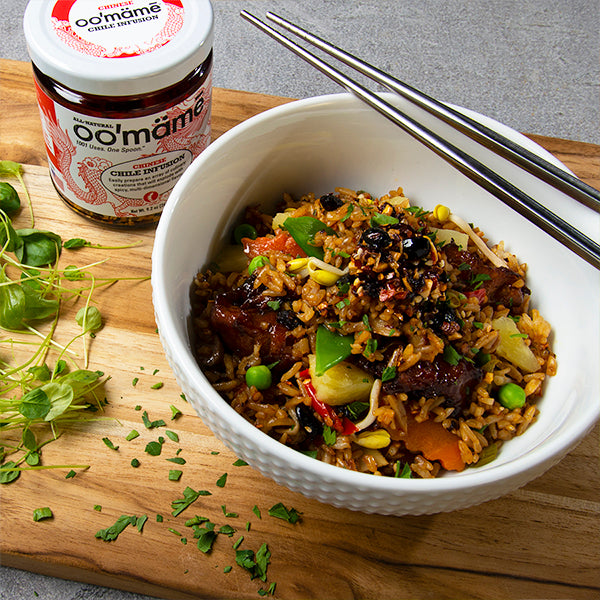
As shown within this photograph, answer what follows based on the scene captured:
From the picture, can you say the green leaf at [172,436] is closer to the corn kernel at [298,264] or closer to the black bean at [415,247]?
the corn kernel at [298,264]

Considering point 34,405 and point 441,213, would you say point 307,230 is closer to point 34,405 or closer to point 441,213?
point 441,213

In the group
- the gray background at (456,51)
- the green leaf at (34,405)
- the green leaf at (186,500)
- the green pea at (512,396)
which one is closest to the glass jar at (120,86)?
the green leaf at (34,405)

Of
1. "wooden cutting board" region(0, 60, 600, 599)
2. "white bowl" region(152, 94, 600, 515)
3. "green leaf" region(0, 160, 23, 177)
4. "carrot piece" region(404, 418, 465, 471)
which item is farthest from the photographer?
"green leaf" region(0, 160, 23, 177)

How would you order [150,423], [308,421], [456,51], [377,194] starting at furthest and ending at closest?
[456,51], [377,194], [150,423], [308,421]

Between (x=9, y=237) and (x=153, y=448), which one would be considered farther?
(x=9, y=237)

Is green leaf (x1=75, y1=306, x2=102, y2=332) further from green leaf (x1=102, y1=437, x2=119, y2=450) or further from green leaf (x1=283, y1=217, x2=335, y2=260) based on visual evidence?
green leaf (x1=283, y1=217, x2=335, y2=260)

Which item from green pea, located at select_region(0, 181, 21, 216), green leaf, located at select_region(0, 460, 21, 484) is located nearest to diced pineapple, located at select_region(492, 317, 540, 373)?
green leaf, located at select_region(0, 460, 21, 484)

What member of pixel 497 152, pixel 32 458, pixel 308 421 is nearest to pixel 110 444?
pixel 32 458
